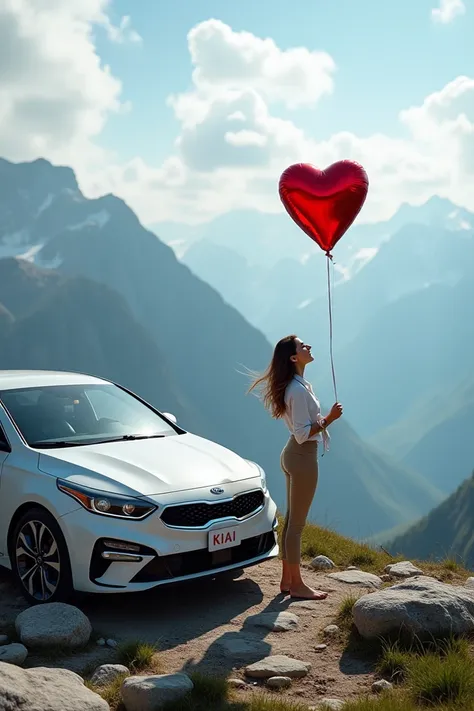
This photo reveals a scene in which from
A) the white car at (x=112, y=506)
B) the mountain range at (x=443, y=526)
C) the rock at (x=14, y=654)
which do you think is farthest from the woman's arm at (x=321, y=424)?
the mountain range at (x=443, y=526)

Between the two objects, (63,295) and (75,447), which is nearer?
(75,447)

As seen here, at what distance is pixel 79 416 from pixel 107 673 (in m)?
3.03

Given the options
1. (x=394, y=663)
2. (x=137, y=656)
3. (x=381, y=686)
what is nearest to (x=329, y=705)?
(x=381, y=686)

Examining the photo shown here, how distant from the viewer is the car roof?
762cm

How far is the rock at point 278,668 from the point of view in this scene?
16.7 feet

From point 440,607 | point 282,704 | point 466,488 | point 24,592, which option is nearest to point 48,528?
point 24,592

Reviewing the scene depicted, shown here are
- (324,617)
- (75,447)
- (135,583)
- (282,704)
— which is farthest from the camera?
(75,447)

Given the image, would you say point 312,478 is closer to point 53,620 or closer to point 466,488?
point 53,620

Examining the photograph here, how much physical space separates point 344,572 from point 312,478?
170 cm

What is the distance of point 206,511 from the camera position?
6.25 metres

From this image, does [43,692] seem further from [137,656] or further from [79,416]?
[79,416]

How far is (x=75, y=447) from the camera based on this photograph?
6781mm

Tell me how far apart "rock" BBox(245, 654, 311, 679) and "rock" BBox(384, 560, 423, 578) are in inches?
117

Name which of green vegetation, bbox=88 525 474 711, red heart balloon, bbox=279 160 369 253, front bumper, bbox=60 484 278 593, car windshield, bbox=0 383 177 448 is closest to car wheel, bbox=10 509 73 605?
front bumper, bbox=60 484 278 593
